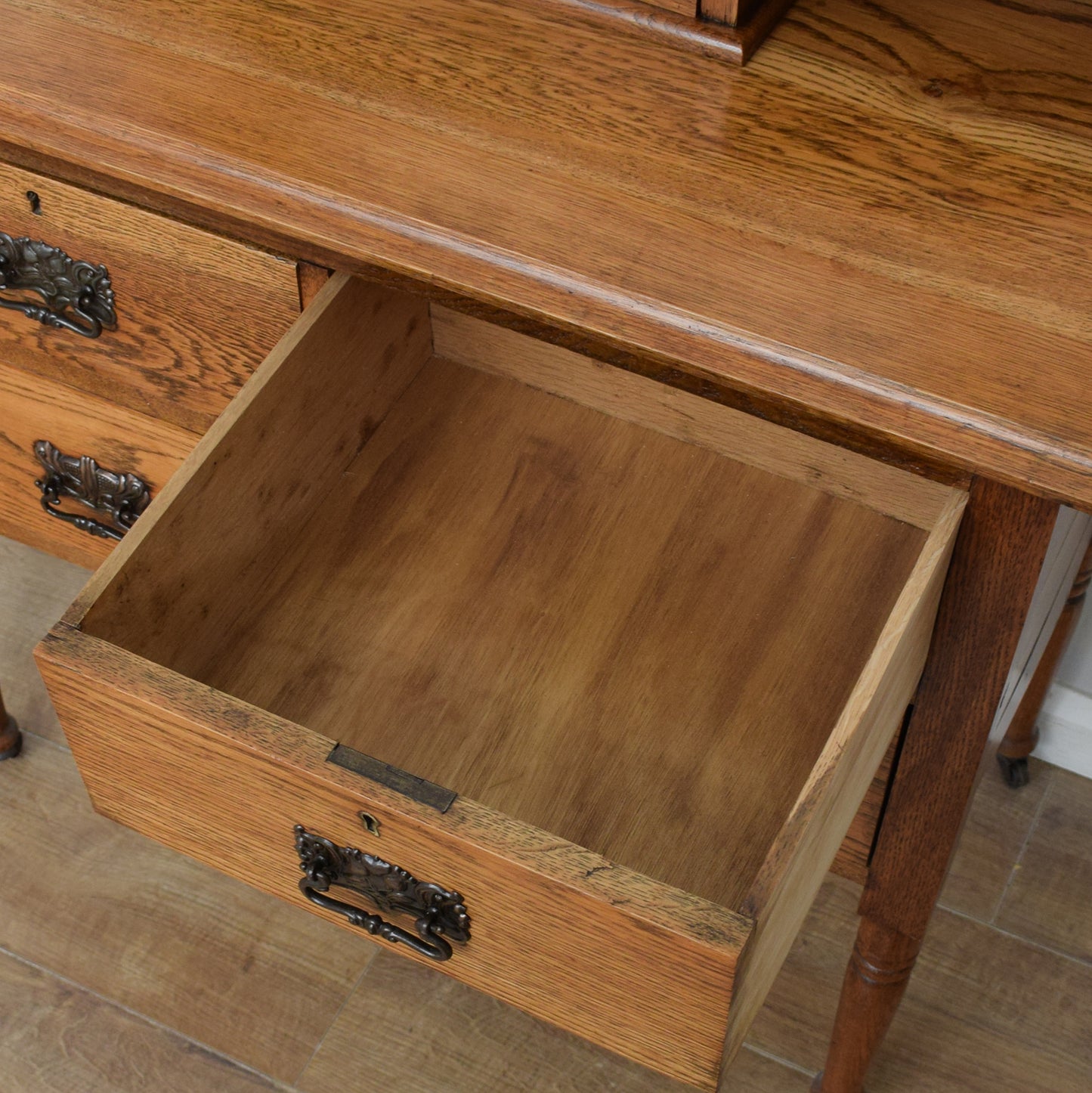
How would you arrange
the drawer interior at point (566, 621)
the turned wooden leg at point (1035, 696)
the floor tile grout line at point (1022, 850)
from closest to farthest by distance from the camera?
1. the drawer interior at point (566, 621)
2. the turned wooden leg at point (1035, 696)
3. the floor tile grout line at point (1022, 850)

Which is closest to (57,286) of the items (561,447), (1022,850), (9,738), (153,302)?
(153,302)

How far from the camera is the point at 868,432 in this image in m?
0.65

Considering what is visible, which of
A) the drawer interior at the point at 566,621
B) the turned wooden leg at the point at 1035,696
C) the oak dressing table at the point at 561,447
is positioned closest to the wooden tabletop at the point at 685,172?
the oak dressing table at the point at 561,447

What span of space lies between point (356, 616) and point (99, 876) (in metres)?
0.52

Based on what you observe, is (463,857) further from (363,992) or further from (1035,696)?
(1035,696)

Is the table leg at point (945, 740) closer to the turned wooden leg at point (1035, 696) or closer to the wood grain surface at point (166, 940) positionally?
the turned wooden leg at point (1035, 696)

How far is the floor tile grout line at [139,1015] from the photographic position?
115cm

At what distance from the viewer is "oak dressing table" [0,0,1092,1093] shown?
2.15ft

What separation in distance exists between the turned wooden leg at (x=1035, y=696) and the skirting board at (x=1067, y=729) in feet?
0.05

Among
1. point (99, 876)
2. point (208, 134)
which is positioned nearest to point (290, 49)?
point (208, 134)

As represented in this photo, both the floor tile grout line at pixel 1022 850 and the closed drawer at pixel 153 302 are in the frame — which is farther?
the floor tile grout line at pixel 1022 850

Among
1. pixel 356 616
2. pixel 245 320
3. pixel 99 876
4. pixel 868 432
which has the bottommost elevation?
pixel 99 876

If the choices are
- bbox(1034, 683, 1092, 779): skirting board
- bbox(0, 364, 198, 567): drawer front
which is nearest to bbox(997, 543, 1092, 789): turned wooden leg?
bbox(1034, 683, 1092, 779): skirting board

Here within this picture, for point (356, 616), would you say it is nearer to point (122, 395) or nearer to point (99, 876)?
point (122, 395)
